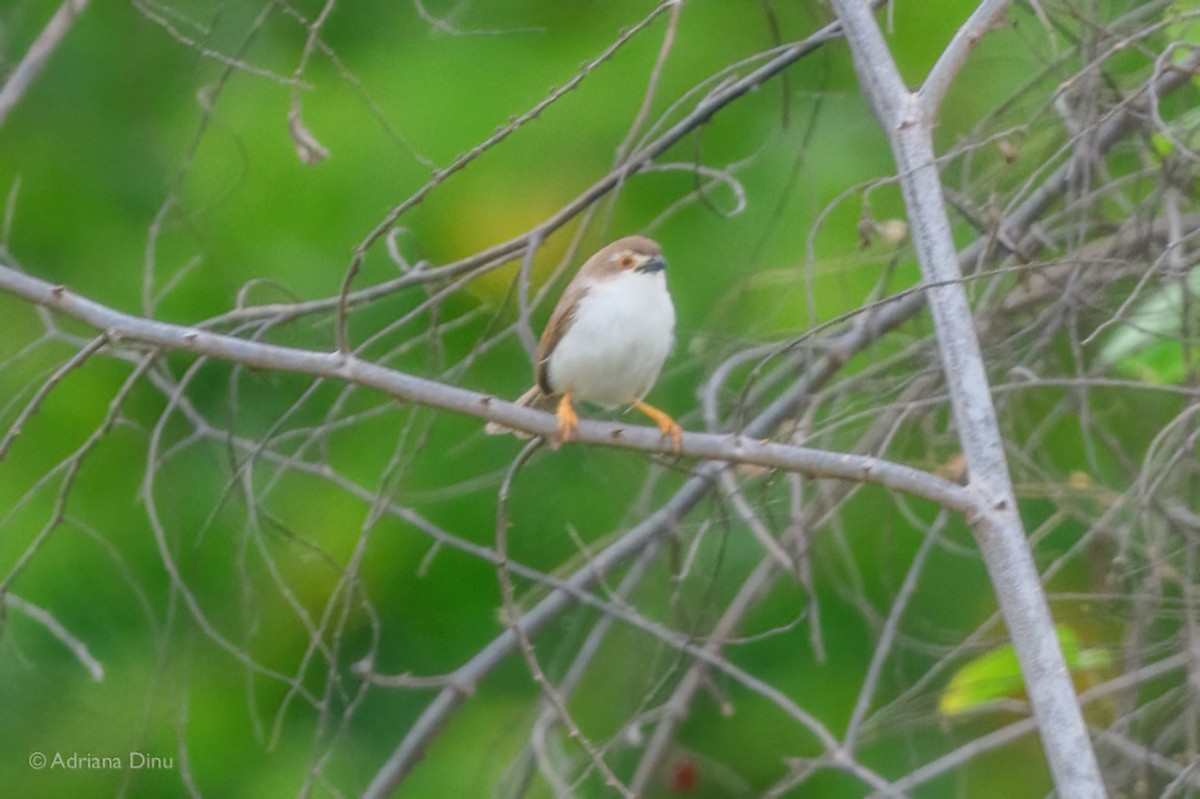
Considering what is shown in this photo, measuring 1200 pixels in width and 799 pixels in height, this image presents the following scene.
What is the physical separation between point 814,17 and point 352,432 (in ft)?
7.68

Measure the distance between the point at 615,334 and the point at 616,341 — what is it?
19 mm

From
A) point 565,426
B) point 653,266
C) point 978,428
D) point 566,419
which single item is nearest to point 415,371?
point 653,266

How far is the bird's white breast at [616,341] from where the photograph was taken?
3791mm

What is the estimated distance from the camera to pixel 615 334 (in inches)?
149

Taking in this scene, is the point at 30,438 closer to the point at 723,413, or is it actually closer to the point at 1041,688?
the point at 723,413

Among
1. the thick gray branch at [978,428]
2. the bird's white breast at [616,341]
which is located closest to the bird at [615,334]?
the bird's white breast at [616,341]

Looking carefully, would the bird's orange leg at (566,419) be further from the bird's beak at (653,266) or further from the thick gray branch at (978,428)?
the thick gray branch at (978,428)

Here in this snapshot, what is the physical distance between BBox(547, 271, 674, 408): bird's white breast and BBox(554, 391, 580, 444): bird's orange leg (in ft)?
0.28

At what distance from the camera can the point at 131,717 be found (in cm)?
498

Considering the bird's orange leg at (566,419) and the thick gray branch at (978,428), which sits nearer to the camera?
the thick gray branch at (978,428)

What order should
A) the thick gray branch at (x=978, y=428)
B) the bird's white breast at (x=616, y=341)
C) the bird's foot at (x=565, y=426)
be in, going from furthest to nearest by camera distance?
the bird's white breast at (x=616, y=341) → the bird's foot at (x=565, y=426) → the thick gray branch at (x=978, y=428)

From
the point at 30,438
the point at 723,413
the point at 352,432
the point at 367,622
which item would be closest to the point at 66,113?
the point at 30,438

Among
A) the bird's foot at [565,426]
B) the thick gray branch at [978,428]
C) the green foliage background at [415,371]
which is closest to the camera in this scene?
the thick gray branch at [978,428]

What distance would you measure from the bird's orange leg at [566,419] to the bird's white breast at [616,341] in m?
0.09
